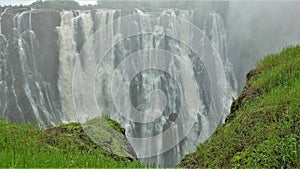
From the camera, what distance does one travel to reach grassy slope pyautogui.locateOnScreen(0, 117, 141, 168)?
4.50 metres

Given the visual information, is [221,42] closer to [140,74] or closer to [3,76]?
[140,74]

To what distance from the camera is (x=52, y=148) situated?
18.5ft

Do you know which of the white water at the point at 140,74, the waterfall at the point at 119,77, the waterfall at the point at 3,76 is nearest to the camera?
the waterfall at the point at 3,76

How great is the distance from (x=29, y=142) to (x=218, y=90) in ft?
96.5

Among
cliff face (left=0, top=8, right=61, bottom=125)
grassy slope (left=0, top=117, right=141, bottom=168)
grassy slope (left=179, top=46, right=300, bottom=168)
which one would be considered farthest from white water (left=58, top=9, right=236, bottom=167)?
grassy slope (left=0, top=117, right=141, bottom=168)

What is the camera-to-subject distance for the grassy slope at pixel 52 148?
450 cm

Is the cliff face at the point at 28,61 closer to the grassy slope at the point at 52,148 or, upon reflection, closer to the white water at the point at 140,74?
the white water at the point at 140,74

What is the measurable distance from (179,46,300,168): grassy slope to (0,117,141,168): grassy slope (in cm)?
148

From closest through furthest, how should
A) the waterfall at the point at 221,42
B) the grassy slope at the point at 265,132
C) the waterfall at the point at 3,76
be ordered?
the grassy slope at the point at 265,132 < the waterfall at the point at 3,76 < the waterfall at the point at 221,42

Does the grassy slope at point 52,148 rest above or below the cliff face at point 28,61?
above

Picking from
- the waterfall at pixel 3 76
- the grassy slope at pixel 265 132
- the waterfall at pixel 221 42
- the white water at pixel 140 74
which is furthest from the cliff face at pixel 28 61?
the grassy slope at pixel 265 132

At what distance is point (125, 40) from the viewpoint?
3541 centimetres

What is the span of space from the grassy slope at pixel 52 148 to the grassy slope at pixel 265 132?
4.86 ft

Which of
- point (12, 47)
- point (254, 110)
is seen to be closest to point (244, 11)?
point (12, 47)
